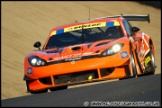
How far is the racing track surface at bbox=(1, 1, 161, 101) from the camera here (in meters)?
18.1

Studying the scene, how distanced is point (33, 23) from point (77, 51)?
59.5 feet

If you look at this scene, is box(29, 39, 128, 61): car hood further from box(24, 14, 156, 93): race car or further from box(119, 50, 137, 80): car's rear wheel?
box(119, 50, 137, 80): car's rear wheel

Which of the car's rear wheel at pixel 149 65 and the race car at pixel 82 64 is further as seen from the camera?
the car's rear wheel at pixel 149 65

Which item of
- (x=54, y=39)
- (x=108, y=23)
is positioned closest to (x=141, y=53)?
(x=108, y=23)

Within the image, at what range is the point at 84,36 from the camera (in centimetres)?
1287

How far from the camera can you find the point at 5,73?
1748 cm

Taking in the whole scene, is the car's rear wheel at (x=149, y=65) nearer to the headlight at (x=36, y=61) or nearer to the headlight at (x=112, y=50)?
the headlight at (x=112, y=50)

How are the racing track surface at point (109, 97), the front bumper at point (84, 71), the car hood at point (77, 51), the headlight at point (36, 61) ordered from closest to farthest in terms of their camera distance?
the racing track surface at point (109, 97) < the front bumper at point (84, 71) < the car hood at point (77, 51) < the headlight at point (36, 61)

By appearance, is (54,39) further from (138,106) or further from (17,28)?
(17,28)

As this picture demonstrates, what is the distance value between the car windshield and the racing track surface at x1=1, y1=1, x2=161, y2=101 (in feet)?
7.30

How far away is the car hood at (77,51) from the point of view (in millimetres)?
11430

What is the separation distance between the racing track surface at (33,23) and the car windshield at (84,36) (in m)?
2.23

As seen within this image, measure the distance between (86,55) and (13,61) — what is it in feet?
29.3

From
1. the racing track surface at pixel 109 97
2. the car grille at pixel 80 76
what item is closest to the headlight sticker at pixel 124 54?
the car grille at pixel 80 76
